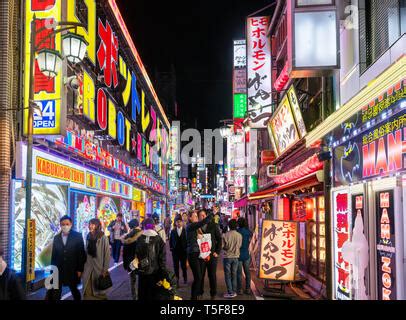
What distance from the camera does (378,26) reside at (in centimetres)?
909

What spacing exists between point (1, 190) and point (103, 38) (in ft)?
40.2

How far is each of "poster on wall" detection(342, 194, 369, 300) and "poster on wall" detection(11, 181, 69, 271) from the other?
8.70 meters

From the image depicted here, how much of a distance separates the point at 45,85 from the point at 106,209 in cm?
1216

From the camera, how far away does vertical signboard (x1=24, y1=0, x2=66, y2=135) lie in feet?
44.9

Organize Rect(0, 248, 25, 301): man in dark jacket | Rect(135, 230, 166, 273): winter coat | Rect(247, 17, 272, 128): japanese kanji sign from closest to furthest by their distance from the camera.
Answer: Rect(0, 248, 25, 301): man in dark jacket, Rect(135, 230, 166, 273): winter coat, Rect(247, 17, 272, 128): japanese kanji sign

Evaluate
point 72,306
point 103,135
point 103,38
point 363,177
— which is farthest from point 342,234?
point 103,38

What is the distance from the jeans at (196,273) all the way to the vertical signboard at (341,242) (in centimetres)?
309

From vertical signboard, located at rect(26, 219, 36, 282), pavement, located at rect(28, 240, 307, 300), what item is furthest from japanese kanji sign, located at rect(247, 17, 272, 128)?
vertical signboard, located at rect(26, 219, 36, 282)

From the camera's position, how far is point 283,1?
20594 mm

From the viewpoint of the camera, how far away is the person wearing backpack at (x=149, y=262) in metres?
8.19

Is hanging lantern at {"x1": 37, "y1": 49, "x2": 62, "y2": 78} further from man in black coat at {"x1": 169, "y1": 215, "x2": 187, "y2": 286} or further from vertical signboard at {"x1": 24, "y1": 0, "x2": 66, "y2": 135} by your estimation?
man in black coat at {"x1": 169, "y1": 215, "x2": 187, "y2": 286}

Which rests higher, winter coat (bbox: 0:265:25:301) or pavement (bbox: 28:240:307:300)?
winter coat (bbox: 0:265:25:301)

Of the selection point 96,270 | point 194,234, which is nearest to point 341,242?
point 194,234

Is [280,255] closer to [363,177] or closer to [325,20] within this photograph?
[363,177]
